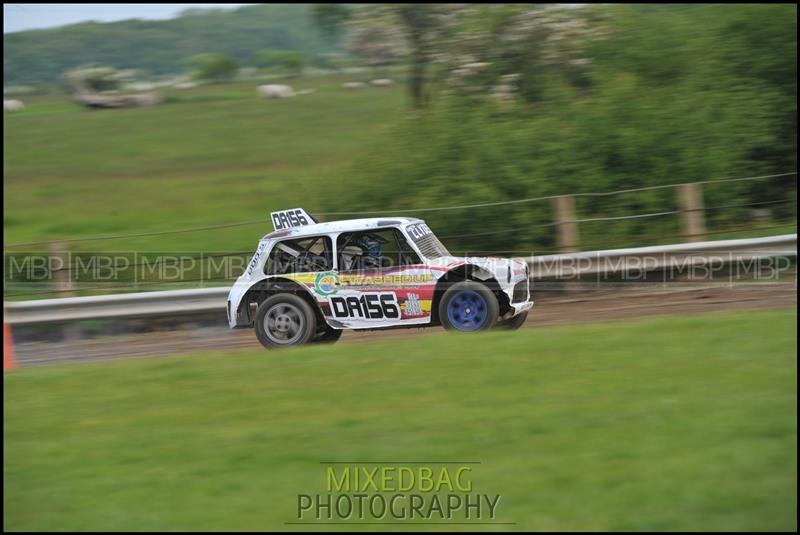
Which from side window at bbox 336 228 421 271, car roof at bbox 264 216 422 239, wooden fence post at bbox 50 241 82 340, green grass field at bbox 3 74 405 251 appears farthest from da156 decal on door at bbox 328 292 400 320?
wooden fence post at bbox 50 241 82 340

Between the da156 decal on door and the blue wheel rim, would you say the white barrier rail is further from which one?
the blue wheel rim

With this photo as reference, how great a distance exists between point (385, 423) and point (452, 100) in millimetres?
10383

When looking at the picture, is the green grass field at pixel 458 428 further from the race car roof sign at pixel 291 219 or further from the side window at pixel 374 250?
the race car roof sign at pixel 291 219

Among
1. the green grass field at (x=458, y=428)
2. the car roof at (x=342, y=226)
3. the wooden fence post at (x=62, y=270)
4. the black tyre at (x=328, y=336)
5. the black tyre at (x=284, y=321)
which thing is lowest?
the green grass field at (x=458, y=428)

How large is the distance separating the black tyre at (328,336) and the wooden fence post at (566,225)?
4.15 metres

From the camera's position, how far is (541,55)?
1700cm

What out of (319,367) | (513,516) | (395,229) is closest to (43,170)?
(395,229)

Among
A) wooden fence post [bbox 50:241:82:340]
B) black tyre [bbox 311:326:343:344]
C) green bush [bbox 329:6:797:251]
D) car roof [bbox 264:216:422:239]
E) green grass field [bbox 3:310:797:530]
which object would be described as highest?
green bush [bbox 329:6:797:251]

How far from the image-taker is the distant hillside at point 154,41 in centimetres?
3894

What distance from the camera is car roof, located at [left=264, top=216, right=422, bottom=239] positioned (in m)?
10.6

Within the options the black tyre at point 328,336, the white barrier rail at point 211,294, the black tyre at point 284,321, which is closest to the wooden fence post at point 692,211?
the white barrier rail at point 211,294

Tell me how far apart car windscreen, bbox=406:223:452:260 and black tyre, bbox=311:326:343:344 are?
1480mm

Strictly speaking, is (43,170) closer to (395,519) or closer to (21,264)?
(21,264)

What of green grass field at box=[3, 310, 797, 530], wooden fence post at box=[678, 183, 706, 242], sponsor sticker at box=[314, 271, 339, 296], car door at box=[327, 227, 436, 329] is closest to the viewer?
green grass field at box=[3, 310, 797, 530]
